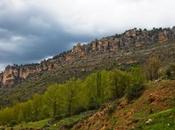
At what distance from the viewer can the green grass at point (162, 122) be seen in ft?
147

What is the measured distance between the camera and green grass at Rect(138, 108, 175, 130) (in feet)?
147

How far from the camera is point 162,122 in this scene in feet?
155

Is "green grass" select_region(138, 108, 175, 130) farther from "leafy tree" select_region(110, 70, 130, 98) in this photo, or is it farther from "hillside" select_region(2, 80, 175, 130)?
"leafy tree" select_region(110, 70, 130, 98)

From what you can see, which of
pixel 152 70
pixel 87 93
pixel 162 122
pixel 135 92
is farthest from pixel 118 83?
pixel 162 122

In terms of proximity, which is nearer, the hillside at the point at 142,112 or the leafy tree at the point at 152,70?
the hillside at the point at 142,112

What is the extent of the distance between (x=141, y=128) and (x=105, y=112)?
26038 mm

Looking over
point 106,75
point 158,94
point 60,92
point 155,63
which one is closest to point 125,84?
point 106,75

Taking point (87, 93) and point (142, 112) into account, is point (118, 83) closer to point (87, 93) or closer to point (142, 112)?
point (87, 93)

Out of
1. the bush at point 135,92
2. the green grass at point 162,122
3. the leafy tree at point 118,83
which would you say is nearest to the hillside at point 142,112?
the green grass at point 162,122

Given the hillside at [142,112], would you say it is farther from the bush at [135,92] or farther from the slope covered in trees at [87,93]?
the slope covered in trees at [87,93]

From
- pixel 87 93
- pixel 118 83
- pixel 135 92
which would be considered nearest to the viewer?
pixel 135 92

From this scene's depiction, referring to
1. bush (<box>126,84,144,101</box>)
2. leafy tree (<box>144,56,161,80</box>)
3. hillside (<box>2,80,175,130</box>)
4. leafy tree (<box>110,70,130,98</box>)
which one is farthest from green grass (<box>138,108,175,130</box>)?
leafy tree (<box>144,56,161,80</box>)

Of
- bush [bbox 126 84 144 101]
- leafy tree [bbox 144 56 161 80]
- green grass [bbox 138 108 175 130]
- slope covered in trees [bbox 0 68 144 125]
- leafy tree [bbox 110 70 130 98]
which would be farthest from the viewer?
leafy tree [bbox 144 56 161 80]

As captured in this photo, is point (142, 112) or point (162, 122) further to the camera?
point (142, 112)
